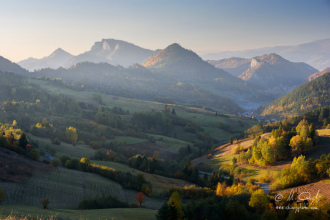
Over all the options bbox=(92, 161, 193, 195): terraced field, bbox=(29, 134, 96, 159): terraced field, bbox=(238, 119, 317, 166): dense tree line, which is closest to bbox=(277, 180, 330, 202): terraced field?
bbox=(238, 119, 317, 166): dense tree line

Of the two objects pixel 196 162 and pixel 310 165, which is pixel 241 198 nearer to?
pixel 310 165

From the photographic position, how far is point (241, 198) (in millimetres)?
69375

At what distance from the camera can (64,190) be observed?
71.1 metres

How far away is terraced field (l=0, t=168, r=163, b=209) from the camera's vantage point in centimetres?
5978

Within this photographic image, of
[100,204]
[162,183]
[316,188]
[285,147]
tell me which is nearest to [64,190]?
[100,204]

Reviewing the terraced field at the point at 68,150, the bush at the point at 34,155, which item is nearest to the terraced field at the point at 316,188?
the bush at the point at 34,155

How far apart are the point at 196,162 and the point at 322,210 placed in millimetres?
112498

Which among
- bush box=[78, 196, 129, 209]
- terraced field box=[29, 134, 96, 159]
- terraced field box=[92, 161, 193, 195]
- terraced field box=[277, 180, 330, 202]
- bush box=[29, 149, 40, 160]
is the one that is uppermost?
terraced field box=[277, 180, 330, 202]

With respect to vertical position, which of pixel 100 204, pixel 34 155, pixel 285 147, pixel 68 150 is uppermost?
pixel 285 147

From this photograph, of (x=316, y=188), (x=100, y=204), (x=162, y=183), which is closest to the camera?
(x=100, y=204)

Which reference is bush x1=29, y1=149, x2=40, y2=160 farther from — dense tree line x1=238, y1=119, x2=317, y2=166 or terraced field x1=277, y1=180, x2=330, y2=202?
dense tree line x1=238, y1=119, x2=317, y2=166

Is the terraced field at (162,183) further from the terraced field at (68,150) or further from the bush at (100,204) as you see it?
the terraced field at (68,150)

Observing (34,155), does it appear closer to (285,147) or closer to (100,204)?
(100,204)

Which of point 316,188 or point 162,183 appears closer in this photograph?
point 316,188
